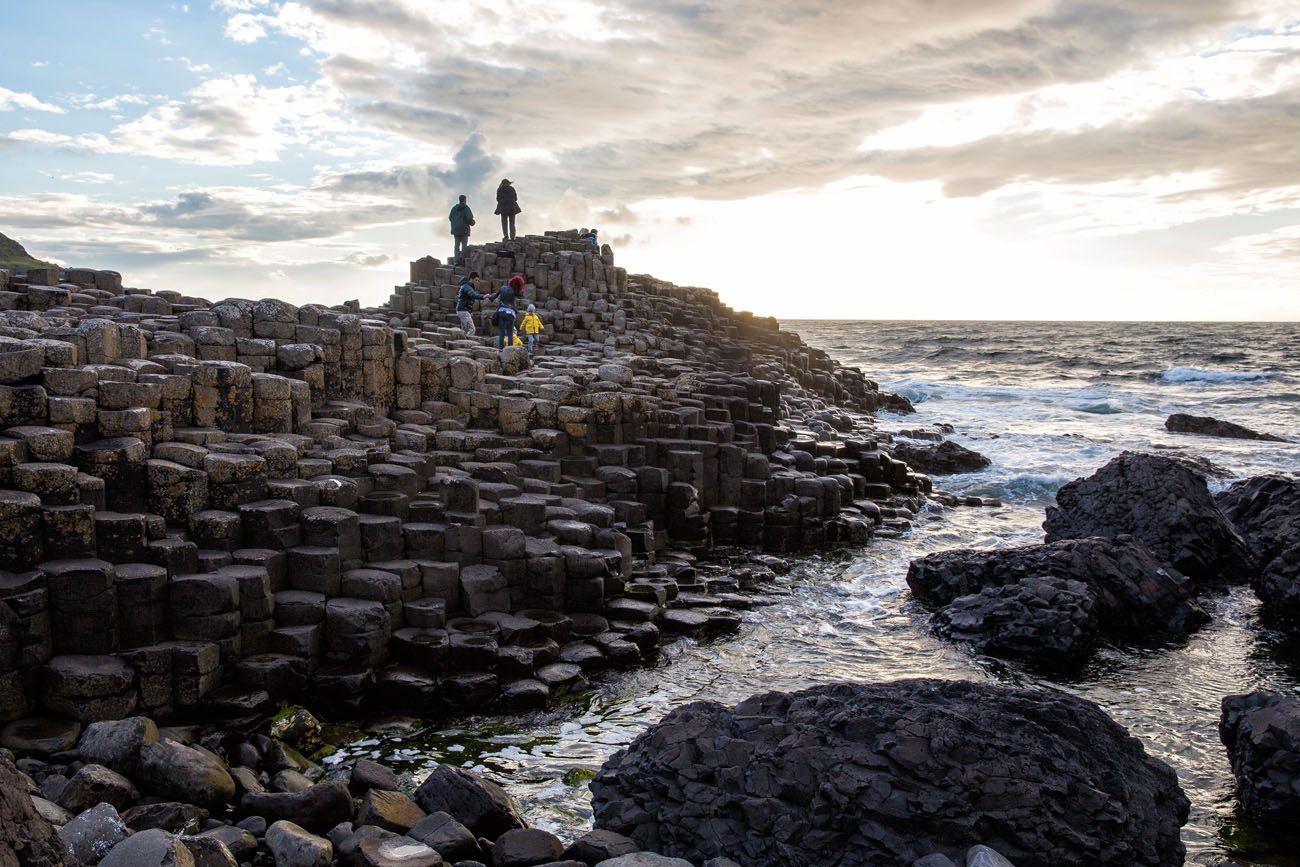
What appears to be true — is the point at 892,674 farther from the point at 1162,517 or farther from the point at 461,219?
the point at 461,219

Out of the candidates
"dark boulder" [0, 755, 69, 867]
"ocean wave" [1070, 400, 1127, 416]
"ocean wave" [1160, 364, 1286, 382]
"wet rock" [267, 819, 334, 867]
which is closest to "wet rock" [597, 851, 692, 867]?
"wet rock" [267, 819, 334, 867]

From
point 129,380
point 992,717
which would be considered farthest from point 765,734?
point 129,380

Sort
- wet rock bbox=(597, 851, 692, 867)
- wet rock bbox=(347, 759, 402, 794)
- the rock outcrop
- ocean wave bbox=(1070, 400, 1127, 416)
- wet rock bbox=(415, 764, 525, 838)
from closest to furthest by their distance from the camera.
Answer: wet rock bbox=(597, 851, 692, 867) → wet rock bbox=(415, 764, 525, 838) → wet rock bbox=(347, 759, 402, 794) → the rock outcrop → ocean wave bbox=(1070, 400, 1127, 416)

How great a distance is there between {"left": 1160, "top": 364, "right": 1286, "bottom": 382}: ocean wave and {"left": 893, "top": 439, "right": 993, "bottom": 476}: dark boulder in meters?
32.0

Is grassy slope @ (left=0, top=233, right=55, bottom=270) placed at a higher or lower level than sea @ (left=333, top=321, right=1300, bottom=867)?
higher

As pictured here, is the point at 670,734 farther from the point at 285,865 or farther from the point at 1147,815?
the point at 1147,815

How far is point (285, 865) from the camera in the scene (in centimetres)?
580

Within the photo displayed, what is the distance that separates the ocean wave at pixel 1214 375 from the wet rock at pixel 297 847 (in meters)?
52.7

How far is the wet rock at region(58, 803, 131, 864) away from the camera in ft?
17.6

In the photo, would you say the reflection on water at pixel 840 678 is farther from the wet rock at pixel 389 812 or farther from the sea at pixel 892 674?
the wet rock at pixel 389 812

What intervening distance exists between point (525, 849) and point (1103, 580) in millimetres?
8390

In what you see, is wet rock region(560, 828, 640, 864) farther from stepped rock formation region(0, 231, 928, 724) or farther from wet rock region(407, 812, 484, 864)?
stepped rock formation region(0, 231, 928, 724)

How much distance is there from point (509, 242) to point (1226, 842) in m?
27.5

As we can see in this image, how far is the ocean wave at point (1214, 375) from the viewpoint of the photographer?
4816 centimetres
